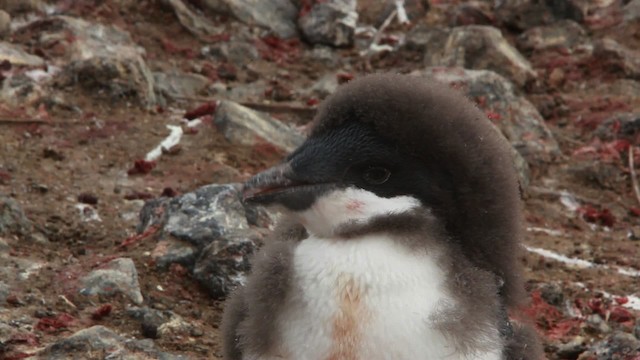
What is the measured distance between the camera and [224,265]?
6.94 m

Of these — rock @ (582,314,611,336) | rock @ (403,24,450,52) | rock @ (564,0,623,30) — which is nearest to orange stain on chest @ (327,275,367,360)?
rock @ (582,314,611,336)

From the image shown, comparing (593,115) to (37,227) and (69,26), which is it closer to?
(69,26)

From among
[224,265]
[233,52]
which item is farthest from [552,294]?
[233,52]

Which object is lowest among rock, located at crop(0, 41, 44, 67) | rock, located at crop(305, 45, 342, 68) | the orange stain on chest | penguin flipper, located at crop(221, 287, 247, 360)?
rock, located at crop(305, 45, 342, 68)

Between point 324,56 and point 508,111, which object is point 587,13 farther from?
point 508,111

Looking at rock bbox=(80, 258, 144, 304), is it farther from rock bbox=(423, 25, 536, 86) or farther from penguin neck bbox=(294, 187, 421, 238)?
rock bbox=(423, 25, 536, 86)

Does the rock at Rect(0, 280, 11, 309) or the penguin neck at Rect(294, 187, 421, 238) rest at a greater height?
the penguin neck at Rect(294, 187, 421, 238)

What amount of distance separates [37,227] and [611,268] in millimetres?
4349

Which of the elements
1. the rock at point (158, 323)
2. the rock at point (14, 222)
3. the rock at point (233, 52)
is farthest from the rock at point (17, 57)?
the rock at point (158, 323)

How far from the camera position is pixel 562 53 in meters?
15.1

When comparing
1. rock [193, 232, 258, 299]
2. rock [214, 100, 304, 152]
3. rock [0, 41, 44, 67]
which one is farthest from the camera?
rock [0, 41, 44, 67]

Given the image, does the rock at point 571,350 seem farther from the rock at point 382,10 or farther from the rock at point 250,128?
the rock at point 382,10

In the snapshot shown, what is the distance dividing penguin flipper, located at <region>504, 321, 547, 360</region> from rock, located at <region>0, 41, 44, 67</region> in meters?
8.03

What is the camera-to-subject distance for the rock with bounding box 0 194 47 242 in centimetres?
748
